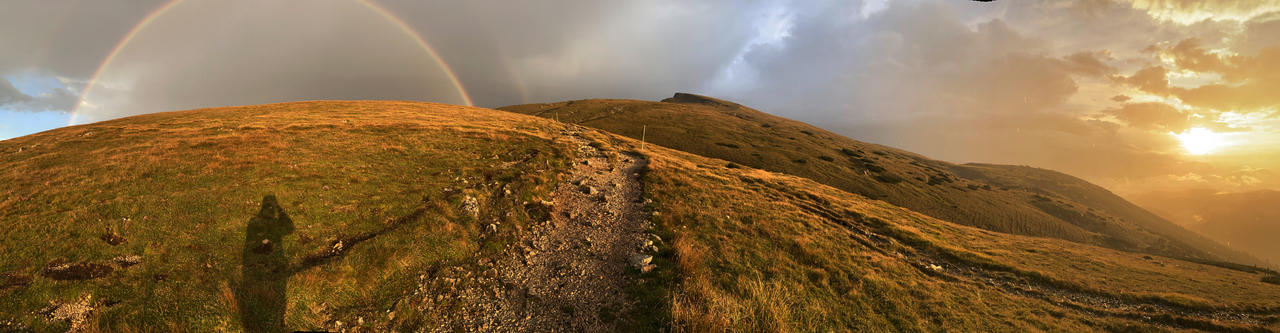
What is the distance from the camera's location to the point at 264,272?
9508mm

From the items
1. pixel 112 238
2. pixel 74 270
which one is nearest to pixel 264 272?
pixel 74 270

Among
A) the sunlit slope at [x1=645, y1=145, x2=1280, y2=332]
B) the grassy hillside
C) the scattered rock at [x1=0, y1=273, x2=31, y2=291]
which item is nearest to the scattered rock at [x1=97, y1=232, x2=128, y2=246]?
the scattered rock at [x1=0, y1=273, x2=31, y2=291]

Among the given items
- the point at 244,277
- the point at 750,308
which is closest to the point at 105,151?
the point at 244,277

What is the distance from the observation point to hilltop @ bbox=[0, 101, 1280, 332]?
8.54m

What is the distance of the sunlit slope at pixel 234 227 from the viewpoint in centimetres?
818

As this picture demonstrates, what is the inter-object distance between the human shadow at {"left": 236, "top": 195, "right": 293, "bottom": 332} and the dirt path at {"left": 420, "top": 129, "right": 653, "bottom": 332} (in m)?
3.11

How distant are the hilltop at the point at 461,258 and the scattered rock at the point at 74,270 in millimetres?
56

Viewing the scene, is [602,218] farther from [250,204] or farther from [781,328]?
[250,204]

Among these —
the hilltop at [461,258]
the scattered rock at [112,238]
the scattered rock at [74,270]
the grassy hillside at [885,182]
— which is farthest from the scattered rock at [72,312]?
the grassy hillside at [885,182]

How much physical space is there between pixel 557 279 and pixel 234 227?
36.2 feet

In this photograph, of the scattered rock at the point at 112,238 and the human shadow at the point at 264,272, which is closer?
the human shadow at the point at 264,272

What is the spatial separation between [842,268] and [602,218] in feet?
34.2

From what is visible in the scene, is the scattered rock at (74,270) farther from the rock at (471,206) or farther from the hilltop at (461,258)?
the rock at (471,206)

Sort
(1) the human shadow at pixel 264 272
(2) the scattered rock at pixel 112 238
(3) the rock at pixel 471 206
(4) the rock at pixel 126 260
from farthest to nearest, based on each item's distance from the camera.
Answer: (3) the rock at pixel 471 206, (2) the scattered rock at pixel 112 238, (4) the rock at pixel 126 260, (1) the human shadow at pixel 264 272
